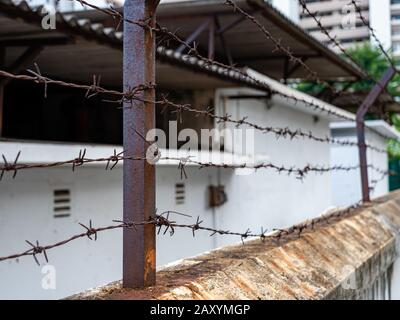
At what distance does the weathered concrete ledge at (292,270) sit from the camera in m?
1.91

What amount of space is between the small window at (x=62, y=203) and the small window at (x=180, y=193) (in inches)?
87.4

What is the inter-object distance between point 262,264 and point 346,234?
1.26 meters

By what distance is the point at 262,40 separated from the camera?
9.09 metres

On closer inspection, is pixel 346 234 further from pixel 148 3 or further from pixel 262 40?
pixel 262 40

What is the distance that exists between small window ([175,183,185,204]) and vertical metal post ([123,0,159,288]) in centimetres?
576

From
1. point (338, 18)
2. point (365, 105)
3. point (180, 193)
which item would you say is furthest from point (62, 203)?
point (338, 18)

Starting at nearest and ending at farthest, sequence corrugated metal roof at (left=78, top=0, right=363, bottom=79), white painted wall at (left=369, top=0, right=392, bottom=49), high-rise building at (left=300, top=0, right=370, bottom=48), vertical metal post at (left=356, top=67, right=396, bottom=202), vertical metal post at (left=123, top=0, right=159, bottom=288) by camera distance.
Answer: vertical metal post at (left=123, top=0, right=159, bottom=288)
high-rise building at (left=300, top=0, right=370, bottom=48)
vertical metal post at (left=356, top=67, right=396, bottom=202)
corrugated metal roof at (left=78, top=0, right=363, bottom=79)
white painted wall at (left=369, top=0, right=392, bottom=49)

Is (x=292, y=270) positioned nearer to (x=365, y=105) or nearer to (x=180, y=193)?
(x=365, y=105)

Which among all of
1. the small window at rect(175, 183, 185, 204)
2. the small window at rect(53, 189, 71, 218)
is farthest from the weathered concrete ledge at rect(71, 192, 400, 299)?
the small window at rect(175, 183, 185, 204)

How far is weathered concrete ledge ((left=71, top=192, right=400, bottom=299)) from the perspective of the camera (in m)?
1.91

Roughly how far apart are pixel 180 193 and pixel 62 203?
2409mm

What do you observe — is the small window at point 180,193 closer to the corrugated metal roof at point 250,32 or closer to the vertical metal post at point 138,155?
the corrugated metal roof at point 250,32

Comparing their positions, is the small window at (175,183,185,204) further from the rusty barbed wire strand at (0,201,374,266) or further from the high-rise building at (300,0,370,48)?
the rusty barbed wire strand at (0,201,374,266)
